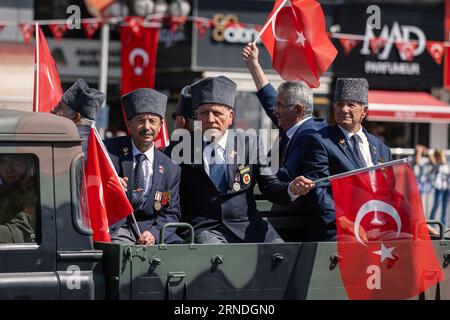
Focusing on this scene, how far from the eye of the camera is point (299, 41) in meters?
8.02

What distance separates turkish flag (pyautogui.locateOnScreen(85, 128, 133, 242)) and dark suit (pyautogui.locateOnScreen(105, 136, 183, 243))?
182 millimetres

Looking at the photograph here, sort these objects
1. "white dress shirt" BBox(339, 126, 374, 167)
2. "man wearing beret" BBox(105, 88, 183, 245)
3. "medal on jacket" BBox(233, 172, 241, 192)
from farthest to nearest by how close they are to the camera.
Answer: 1. "white dress shirt" BBox(339, 126, 374, 167)
2. "medal on jacket" BBox(233, 172, 241, 192)
3. "man wearing beret" BBox(105, 88, 183, 245)

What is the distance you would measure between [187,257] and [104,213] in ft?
2.15

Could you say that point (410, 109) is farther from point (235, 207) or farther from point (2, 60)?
point (235, 207)

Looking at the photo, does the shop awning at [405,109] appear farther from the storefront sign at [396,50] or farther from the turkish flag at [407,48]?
the turkish flag at [407,48]

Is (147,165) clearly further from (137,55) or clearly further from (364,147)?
(137,55)

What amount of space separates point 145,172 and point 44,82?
6.29ft

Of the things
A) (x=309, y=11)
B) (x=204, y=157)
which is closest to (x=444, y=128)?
(x=309, y=11)

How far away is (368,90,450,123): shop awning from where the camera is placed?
81.0ft

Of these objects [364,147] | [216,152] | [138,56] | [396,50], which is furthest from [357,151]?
[396,50]

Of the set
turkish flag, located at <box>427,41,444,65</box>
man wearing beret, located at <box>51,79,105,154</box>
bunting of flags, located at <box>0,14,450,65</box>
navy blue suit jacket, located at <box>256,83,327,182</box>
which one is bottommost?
navy blue suit jacket, located at <box>256,83,327,182</box>

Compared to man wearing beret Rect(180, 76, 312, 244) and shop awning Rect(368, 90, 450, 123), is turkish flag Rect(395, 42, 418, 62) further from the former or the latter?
man wearing beret Rect(180, 76, 312, 244)

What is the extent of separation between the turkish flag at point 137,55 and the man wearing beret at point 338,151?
43.2 feet

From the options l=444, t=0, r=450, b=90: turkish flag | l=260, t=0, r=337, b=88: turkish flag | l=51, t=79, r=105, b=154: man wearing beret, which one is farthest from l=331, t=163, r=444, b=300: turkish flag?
l=444, t=0, r=450, b=90: turkish flag
